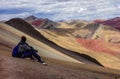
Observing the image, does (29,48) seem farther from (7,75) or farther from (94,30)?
(94,30)

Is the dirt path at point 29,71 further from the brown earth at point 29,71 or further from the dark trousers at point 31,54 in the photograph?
the dark trousers at point 31,54

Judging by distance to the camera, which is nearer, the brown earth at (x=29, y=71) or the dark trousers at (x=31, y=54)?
the brown earth at (x=29, y=71)

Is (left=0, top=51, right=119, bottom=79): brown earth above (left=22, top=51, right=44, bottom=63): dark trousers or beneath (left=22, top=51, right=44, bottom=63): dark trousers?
beneath

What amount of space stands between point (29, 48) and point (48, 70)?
2.27m

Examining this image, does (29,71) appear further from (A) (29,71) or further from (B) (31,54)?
(B) (31,54)

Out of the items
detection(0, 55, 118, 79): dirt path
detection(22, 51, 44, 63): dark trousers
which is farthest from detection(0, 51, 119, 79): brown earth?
detection(22, 51, 44, 63): dark trousers

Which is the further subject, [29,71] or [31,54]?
[31,54]

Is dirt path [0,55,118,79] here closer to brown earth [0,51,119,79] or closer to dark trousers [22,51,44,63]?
brown earth [0,51,119,79]

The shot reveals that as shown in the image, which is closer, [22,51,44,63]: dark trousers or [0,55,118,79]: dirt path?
[0,55,118,79]: dirt path

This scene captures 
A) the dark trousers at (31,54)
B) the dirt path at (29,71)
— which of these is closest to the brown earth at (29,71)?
the dirt path at (29,71)

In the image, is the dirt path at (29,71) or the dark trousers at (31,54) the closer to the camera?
the dirt path at (29,71)

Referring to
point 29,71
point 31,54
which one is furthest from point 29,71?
point 31,54

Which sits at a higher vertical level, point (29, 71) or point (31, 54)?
point (31, 54)

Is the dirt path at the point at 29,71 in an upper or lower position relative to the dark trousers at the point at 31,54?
lower
